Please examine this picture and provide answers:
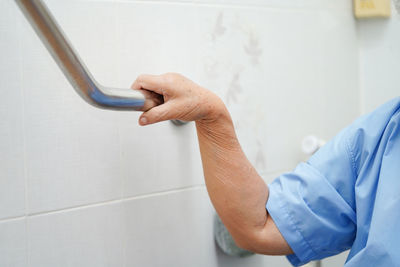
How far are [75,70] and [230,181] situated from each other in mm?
348

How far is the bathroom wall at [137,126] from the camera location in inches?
26.4

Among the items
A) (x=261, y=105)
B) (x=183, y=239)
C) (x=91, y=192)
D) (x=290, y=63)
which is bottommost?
(x=183, y=239)

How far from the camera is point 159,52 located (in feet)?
2.71

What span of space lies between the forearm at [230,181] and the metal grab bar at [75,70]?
13 cm

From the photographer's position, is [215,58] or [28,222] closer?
[28,222]

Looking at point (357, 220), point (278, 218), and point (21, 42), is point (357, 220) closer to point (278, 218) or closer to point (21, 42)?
point (278, 218)

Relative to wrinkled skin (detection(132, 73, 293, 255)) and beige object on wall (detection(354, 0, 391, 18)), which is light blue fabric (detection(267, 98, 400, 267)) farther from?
beige object on wall (detection(354, 0, 391, 18))

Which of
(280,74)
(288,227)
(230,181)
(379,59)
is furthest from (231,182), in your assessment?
(379,59)

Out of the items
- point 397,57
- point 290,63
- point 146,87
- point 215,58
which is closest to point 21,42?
point 146,87

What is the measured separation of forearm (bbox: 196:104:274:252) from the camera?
752 mm

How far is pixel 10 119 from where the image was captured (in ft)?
2.14

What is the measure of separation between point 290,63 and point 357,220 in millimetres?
439

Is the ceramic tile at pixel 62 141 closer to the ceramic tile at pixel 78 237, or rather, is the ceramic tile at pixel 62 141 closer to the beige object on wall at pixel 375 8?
the ceramic tile at pixel 78 237

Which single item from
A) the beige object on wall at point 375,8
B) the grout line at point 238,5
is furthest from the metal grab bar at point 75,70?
the beige object on wall at point 375,8
